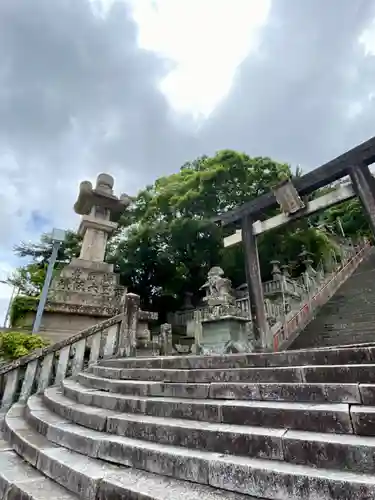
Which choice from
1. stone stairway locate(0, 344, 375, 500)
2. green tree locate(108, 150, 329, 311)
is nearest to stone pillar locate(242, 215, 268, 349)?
stone stairway locate(0, 344, 375, 500)

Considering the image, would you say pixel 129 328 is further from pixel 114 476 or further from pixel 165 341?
pixel 114 476

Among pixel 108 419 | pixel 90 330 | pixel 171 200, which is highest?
pixel 171 200

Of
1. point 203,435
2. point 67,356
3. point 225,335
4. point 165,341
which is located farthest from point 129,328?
point 203,435

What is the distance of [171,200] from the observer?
16.9 meters

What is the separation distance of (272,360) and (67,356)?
143 inches

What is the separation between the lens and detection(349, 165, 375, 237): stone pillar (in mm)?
4750

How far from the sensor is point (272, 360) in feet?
8.66

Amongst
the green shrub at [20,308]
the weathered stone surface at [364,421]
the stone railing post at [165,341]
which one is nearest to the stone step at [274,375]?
the weathered stone surface at [364,421]

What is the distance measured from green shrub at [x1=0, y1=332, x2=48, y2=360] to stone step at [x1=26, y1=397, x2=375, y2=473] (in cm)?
324

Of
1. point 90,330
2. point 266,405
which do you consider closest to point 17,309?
point 90,330

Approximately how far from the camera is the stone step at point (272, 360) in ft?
7.35

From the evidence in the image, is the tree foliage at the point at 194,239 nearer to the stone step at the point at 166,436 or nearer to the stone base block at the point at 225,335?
the stone base block at the point at 225,335

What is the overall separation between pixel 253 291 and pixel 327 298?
6787 mm

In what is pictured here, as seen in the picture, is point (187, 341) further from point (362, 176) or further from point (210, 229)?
point (362, 176)
